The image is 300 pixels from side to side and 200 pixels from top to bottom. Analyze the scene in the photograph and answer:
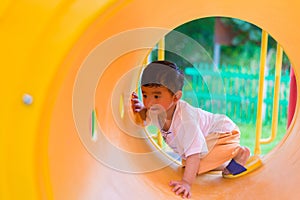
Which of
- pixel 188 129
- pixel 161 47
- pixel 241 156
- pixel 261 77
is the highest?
pixel 161 47

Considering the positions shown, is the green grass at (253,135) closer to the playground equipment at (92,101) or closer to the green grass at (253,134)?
the green grass at (253,134)

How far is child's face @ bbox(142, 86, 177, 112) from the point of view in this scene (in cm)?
169

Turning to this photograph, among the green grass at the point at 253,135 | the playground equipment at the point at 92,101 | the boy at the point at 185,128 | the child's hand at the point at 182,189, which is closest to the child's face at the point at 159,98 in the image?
the boy at the point at 185,128

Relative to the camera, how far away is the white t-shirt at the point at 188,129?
1.69 m

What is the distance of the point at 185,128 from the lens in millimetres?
1715

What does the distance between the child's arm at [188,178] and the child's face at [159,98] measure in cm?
22

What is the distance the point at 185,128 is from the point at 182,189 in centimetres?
23

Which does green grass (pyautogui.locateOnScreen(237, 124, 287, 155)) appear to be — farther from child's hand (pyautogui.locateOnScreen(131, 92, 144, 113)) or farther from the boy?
child's hand (pyautogui.locateOnScreen(131, 92, 144, 113))

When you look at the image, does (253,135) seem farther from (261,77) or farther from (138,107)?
(138,107)

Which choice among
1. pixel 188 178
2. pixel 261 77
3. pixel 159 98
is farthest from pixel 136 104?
pixel 261 77

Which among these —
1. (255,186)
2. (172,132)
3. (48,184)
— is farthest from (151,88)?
(48,184)

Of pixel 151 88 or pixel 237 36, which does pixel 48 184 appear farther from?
pixel 237 36

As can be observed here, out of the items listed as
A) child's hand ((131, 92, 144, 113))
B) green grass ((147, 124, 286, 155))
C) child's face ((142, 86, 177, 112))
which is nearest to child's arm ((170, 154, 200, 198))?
child's face ((142, 86, 177, 112))

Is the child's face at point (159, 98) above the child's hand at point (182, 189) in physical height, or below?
above
